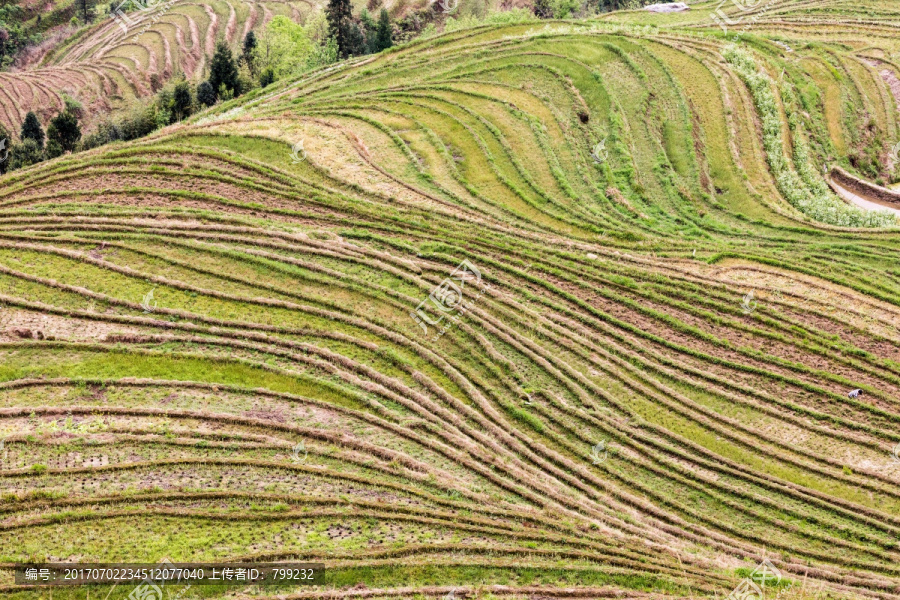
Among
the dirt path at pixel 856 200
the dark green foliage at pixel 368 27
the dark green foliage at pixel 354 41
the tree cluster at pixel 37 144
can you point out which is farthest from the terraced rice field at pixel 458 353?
the dark green foliage at pixel 368 27

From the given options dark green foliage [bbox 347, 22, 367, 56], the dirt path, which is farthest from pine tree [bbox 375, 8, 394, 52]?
the dirt path

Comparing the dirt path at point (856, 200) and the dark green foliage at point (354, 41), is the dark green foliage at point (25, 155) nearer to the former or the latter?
the dark green foliage at point (354, 41)

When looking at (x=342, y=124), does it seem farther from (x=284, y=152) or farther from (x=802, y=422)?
(x=802, y=422)

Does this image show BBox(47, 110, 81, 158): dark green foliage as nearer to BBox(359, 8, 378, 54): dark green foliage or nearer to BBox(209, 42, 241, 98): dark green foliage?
BBox(209, 42, 241, 98): dark green foliage

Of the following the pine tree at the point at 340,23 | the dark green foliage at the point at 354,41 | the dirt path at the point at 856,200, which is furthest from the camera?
the dark green foliage at the point at 354,41

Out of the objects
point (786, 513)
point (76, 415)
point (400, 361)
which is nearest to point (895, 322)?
point (786, 513)

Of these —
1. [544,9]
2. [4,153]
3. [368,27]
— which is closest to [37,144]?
[4,153]
